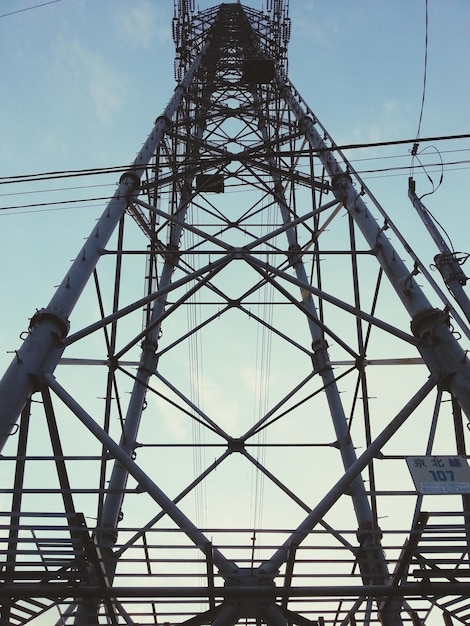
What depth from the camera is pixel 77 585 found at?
6359mm

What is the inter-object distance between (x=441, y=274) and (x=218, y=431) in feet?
16.0

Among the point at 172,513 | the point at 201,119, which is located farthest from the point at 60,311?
the point at 201,119

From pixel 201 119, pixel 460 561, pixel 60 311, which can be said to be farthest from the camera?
pixel 201 119

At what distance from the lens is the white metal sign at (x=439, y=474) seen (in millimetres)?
6000

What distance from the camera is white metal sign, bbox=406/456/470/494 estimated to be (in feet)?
19.7

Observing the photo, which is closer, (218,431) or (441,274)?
(441,274)

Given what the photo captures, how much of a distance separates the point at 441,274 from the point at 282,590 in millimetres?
5451

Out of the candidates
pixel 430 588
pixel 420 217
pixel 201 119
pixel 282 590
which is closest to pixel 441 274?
pixel 420 217

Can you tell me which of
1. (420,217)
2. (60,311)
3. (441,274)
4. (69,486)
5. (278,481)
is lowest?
(69,486)

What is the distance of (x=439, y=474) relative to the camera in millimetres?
6160

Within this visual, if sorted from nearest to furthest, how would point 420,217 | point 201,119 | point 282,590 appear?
point 282,590 → point 420,217 → point 201,119

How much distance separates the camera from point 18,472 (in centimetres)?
633

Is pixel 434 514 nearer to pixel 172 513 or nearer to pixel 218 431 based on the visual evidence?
pixel 172 513

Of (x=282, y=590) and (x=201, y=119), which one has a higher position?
(x=201, y=119)
